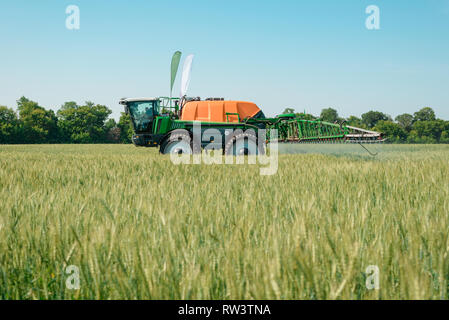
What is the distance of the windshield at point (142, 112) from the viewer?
1113 cm

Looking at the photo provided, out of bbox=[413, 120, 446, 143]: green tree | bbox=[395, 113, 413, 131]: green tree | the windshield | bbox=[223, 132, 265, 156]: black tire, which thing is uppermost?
bbox=[395, 113, 413, 131]: green tree

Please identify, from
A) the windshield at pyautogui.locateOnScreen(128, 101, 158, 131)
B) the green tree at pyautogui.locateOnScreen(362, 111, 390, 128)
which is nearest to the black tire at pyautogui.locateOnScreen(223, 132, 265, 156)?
the windshield at pyautogui.locateOnScreen(128, 101, 158, 131)

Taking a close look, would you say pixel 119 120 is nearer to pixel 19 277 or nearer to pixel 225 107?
pixel 225 107

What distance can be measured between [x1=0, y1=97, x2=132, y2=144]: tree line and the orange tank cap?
169ft

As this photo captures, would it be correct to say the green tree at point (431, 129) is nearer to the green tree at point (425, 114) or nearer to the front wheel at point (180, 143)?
the green tree at point (425, 114)

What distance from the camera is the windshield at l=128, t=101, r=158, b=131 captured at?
36.5ft

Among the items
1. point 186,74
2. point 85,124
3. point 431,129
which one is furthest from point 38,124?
point 431,129

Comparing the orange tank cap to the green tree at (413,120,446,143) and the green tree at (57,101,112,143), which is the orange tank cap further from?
the green tree at (413,120,446,143)

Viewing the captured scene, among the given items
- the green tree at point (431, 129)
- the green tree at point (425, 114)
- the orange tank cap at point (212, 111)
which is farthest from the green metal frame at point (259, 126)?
the green tree at point (425, 114)

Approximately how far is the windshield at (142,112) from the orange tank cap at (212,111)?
3.93 ft

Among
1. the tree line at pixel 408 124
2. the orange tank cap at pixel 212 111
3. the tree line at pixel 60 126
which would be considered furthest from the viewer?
the tree line at pixel 408 124

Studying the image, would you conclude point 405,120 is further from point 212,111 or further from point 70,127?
point 212,111
